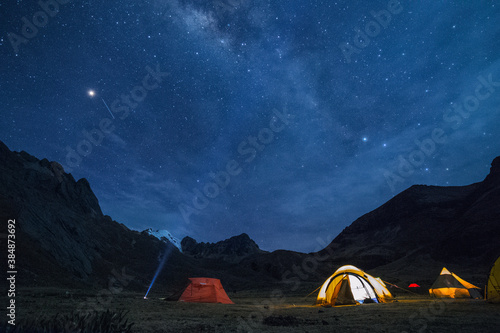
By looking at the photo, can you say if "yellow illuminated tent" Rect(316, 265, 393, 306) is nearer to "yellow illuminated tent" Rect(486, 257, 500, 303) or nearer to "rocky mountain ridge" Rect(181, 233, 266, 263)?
"yellow illuminated tent" Rect(486, 257, 500, 303)

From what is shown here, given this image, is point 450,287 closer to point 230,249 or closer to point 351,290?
point 351,290

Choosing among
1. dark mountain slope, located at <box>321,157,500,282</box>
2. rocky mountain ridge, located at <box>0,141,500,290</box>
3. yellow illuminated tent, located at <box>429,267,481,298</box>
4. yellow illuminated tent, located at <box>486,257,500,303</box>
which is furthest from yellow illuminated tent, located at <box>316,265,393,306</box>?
dark mountain slope, located at <box>321,157,500,282</box>


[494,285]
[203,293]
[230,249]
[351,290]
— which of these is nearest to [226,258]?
[230,249]

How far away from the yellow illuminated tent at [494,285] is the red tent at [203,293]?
45.7ft

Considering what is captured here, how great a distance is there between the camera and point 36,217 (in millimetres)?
31375

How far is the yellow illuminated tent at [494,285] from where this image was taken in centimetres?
1132

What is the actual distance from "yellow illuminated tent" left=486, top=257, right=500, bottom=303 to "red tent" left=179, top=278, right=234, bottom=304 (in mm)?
13930

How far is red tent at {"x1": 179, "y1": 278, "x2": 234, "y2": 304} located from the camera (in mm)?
16156

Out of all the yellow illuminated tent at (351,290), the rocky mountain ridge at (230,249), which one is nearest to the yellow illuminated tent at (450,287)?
the yellow illuminated tent at (351,290)

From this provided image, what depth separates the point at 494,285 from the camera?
11508 mm

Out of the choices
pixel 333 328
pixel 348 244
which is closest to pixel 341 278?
pixel 333 328

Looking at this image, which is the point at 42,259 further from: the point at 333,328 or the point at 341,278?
the point at 333,328

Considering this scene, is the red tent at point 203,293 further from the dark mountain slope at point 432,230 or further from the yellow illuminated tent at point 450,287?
the dark mountain slope at point 432,230

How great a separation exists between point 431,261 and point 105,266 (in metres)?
67.7
